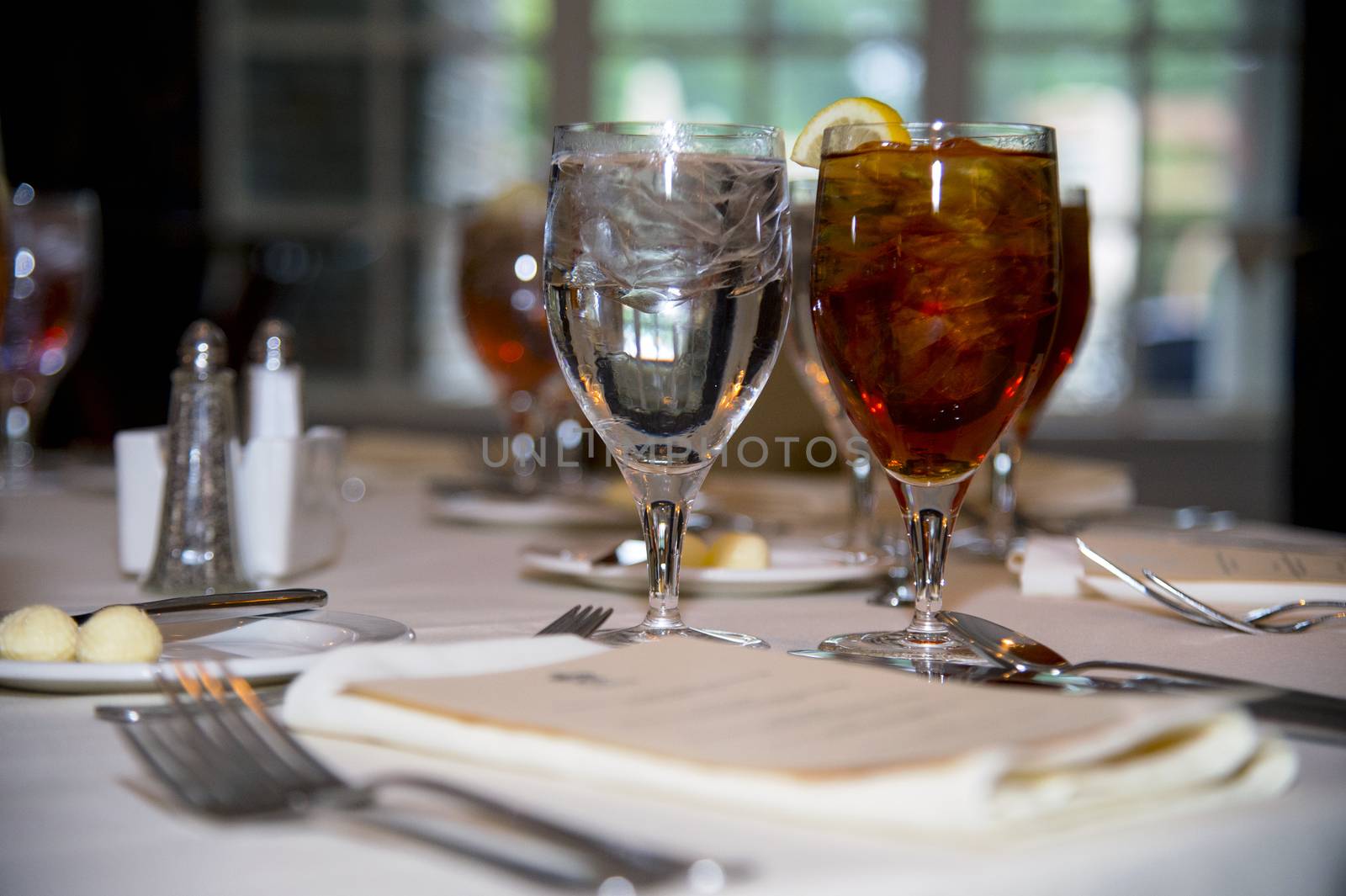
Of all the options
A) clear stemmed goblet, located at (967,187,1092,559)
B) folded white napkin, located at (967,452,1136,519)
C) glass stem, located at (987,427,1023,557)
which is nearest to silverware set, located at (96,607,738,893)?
clear stemmed goblet, located at (967,187,1092,559)

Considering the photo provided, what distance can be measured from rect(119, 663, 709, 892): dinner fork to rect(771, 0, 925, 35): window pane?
15.2 feet

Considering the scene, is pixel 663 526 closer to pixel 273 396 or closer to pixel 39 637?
pixel 39 637

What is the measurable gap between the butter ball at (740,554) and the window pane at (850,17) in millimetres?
4210

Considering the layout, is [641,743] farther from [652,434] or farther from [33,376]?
[33,376]

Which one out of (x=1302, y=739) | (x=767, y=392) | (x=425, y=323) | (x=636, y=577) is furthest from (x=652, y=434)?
(x=425, y=323)

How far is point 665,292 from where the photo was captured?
72 cm

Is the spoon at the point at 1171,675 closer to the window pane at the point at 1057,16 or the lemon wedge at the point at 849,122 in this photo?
the lemon wedge at the point at 849,122

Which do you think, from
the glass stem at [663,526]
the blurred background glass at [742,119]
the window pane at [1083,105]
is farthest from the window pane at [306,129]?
the glass stem at [663,526]

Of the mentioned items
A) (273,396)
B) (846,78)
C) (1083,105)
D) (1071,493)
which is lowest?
(1071,493)

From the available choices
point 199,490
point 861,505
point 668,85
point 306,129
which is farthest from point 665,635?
point 306,129

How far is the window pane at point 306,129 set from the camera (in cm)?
505

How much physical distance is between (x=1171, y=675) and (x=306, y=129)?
4911 mm

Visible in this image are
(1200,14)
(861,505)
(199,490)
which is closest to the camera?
(199,490)

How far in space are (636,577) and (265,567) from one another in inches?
10.3
